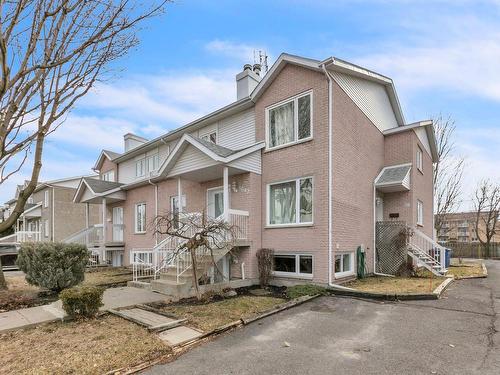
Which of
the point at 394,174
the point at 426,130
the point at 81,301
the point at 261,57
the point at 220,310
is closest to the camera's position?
the point at 81,301

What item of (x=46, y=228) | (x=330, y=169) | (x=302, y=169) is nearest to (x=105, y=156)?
(x=46, y=228)

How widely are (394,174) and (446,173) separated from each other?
767 inches

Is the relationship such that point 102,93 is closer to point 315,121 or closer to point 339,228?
point 315,121

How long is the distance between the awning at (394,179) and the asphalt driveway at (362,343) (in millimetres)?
6241

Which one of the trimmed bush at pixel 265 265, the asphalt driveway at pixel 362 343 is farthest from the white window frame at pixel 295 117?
Answer: the asphalt driveway at pixel 362 343

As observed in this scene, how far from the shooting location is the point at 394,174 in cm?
1459

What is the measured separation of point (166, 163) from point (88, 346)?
28.6ft

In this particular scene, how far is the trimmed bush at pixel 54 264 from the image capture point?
9844 mm

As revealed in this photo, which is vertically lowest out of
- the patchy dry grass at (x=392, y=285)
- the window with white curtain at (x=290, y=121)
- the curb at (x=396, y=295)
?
the patchy dry grass at (x=392, y=285)

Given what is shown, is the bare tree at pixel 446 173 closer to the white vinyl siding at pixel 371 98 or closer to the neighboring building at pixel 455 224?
the neighboring building at pixel 455 224

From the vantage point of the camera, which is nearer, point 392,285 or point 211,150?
point 392,285

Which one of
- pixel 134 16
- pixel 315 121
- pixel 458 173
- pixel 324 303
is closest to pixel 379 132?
pixel 315 121

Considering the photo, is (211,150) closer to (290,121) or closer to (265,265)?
(290,121)

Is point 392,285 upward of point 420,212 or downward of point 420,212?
downward
